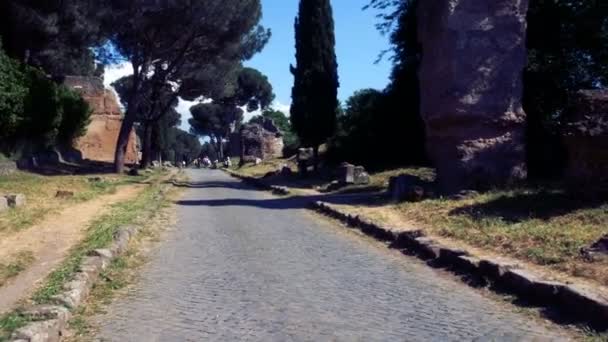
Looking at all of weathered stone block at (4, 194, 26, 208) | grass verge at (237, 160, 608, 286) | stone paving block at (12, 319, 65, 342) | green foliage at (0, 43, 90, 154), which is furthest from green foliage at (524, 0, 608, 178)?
stone paving block at (12, 319, 65, 342)

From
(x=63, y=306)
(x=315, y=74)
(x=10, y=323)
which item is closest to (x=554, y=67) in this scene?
(x=315, y=74)

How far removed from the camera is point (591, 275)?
8.30 metres

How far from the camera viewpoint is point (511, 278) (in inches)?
335

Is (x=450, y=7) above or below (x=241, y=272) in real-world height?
above

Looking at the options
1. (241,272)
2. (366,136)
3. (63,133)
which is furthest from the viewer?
(63,133)

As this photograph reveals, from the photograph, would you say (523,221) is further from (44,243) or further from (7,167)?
(7,167)

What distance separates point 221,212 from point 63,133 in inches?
881

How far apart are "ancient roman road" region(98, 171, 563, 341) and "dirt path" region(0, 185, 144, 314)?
1213 millimetres

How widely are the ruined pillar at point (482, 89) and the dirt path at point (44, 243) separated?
8.40m

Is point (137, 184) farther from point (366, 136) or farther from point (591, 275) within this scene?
point (591, 275)

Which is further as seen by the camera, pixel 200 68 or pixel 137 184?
pixel 200 68

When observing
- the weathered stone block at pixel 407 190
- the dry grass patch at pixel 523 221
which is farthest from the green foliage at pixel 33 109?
the dry grass patch at pixel 523 221

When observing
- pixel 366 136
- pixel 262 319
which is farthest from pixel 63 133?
pixel 262 319

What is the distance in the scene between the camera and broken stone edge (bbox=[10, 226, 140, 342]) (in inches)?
241
